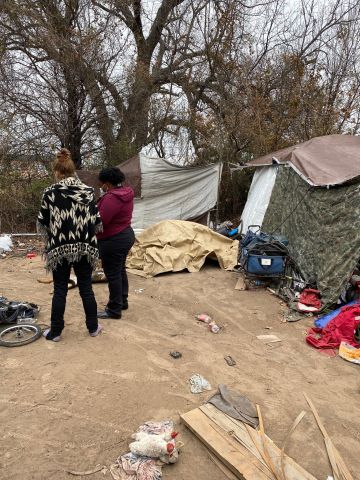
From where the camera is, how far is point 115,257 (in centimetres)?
383

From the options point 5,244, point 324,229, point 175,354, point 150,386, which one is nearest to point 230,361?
point 175,354

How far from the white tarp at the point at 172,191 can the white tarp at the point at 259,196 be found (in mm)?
897

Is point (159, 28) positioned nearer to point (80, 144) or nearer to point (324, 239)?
point (80, 144)

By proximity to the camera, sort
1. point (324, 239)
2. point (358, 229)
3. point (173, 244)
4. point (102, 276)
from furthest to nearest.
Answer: point (173, 244), point (102, 276), point (324, 239), point (358, 229)

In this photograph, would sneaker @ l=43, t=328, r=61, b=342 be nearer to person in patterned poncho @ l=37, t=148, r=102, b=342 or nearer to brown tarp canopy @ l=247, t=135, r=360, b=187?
person in patterned poncho @ l=37, t=148, r=102, b=342

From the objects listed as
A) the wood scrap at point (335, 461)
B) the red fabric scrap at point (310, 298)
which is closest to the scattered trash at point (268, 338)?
the red fabric scrap at point (310, 298)

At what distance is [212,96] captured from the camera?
35.5 feet

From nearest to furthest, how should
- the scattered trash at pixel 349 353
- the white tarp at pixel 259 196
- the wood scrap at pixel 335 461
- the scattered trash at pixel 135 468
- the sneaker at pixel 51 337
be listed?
1. the scattered trash at pixel 135 468
2. the wood scrap at pixel 335 461
3. the sneaker at pixel 51 337
4. the scattered trash at pixel 349 353
5. the white tarp at pixel 259 196

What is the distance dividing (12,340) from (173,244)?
11.3 ft

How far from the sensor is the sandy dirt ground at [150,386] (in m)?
2.21

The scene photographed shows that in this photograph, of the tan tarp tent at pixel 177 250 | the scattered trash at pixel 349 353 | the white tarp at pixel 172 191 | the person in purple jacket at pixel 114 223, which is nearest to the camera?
the scattered trash at pixel 349 353

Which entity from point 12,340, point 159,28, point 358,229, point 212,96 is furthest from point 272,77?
point 12,340

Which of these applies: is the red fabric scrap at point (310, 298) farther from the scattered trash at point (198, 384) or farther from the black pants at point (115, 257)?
the black pants at point (115, 257)

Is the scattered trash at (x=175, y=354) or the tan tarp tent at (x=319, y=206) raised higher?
the tan tarp tent at (x=319, y=206)
